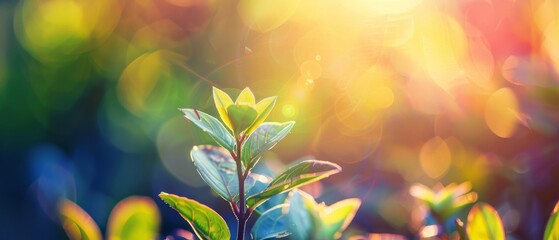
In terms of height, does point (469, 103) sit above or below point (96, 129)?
above

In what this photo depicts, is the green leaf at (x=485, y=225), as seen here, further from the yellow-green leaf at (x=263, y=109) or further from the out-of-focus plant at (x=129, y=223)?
the out-of-focus plant at (x=129, y=223)

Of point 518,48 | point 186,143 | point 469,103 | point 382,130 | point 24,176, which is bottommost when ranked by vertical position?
point 24,176

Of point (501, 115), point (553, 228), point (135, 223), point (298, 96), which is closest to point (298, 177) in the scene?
point (135, 223)

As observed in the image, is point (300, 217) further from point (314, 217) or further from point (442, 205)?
point (442, 205)

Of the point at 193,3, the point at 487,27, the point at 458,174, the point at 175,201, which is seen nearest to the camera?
the point at 175,201

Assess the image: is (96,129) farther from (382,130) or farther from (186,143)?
(382,130)

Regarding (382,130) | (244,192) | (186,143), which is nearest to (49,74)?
(186,143)

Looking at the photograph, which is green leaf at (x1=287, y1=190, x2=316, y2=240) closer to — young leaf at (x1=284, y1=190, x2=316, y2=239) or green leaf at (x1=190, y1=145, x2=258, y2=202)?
young leaf at (x1=284, y1=190, x2=316, y2=239)
